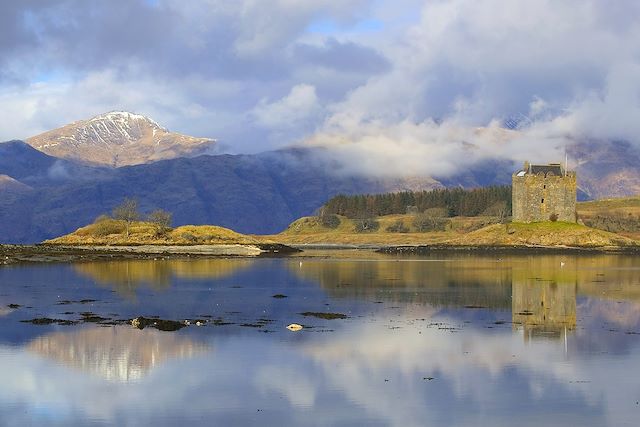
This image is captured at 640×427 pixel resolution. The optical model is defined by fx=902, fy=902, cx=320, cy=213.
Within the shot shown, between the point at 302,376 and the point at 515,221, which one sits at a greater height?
the point at 515,221

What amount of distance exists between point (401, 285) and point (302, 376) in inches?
1700

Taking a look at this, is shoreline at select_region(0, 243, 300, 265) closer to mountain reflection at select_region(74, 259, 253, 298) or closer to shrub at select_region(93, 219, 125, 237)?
mountain reflection at select_region(74, 259, 253, 298)

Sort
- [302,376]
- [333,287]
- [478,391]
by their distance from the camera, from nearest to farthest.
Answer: [478,391] → [302,376] → [333,287]

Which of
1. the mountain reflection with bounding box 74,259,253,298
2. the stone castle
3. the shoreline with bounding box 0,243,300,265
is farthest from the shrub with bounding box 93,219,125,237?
the stone castle

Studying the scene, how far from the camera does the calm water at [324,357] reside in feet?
94.1

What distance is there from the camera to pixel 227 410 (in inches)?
1127

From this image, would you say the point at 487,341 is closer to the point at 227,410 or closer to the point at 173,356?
the point at 173,356

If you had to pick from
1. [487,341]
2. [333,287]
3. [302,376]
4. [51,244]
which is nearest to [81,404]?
[302,376]

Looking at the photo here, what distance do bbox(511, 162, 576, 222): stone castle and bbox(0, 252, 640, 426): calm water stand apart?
98.2 metres

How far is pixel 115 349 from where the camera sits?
3962 cm

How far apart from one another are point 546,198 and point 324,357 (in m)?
138

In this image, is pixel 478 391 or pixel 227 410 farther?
pixel 478 391

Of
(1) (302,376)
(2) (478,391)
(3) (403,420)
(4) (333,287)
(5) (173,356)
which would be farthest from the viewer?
(4) (333,287)

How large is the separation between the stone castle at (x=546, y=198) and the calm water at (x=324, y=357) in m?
98.2
